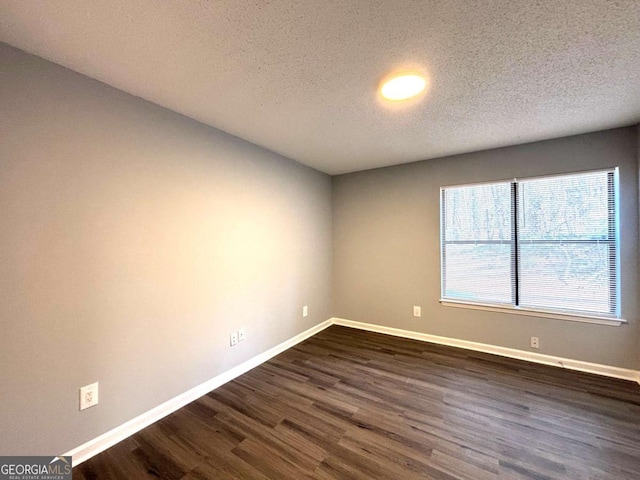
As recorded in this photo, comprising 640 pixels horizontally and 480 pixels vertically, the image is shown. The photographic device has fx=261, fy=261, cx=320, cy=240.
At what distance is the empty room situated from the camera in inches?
52.8

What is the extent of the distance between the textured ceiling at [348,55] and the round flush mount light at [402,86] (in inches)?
2.9

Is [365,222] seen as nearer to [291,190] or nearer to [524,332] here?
[291,190]

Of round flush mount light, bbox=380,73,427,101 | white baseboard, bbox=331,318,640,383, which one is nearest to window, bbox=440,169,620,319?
white baseboard, bbox=331,318,640,383

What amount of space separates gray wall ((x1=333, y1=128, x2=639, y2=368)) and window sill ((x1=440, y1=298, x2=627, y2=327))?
0.05 metres

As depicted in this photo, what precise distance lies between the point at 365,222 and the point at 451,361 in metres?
2.03

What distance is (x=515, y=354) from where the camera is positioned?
2.88 metres

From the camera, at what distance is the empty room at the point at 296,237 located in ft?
4.40

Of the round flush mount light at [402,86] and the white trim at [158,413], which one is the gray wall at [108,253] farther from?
the round flush mount light at [402,86]

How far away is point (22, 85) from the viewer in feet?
4.57

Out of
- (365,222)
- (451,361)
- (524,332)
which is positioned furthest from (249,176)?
(524,332)
